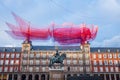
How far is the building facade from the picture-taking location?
8394 centimetres

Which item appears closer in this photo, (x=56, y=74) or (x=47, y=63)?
(x=56, y=74)

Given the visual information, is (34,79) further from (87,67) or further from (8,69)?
(87,67)

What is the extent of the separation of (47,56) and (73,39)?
11551 millimetres

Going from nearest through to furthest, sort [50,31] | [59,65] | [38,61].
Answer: [59,65], [50,31], [38,61]

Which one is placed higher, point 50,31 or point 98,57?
point 50,31

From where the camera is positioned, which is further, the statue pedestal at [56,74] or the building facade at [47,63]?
the building facade at [47,63]

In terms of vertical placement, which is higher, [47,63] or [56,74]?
[47,63]

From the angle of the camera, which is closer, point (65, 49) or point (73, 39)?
point (73, 39)

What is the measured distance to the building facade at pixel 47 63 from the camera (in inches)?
3305

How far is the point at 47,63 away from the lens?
280ft

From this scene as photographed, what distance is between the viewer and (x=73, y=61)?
86062mm

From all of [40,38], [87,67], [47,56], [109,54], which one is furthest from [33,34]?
[109,54]

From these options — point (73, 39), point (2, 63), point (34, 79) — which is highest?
point (73, 39)

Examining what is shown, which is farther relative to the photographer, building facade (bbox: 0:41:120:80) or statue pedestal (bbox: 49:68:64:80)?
building facade (bbox: 0:41:120:80)
